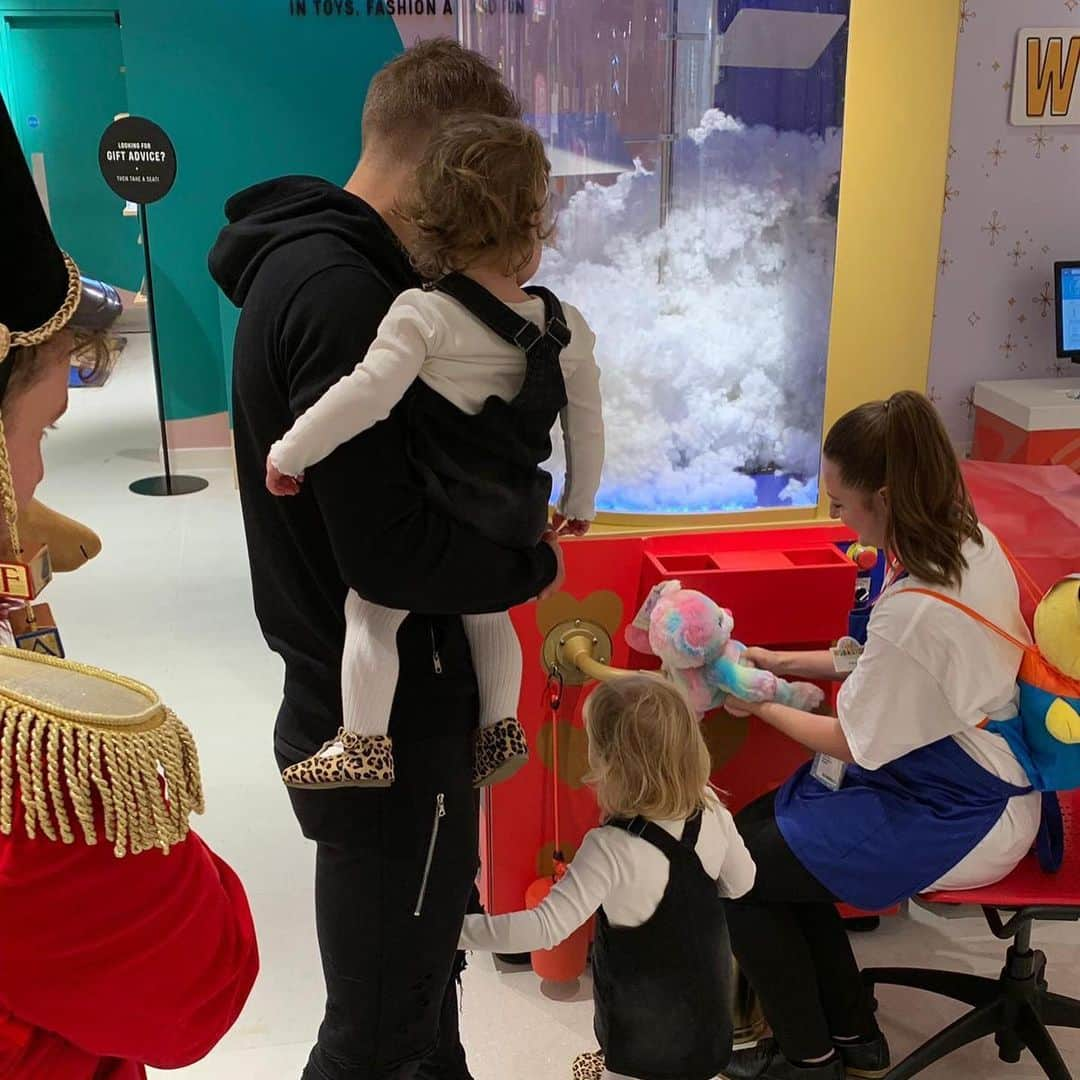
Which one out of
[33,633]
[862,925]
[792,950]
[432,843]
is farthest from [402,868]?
[862,925]

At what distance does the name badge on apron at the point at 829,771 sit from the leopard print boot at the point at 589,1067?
61 centimetres

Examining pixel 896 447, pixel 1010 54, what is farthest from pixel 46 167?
pixel 896 447

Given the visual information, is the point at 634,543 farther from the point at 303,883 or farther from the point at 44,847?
the point at 44,847

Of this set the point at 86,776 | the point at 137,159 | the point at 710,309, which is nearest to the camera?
the point at 86,776

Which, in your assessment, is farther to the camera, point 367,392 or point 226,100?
point 226,100

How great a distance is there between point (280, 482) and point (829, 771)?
113 cm

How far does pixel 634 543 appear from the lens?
2.25 m

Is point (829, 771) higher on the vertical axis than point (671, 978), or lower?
higher

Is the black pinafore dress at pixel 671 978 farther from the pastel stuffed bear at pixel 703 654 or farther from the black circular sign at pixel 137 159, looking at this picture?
the black circular sign at pixel 137 159

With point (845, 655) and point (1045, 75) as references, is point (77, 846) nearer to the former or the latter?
point (845, 655)

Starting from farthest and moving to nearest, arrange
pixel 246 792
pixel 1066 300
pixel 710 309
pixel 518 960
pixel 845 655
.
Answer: pixel 1066 300 < pixel 246 792 < pixel 518 960 < pixel 710 309 < pixel 845 655

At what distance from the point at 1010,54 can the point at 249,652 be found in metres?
2.93

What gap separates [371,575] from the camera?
50.5 inches

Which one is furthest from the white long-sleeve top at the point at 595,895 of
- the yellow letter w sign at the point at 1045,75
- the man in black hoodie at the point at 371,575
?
the yellow letter w sign at the point at 1045,75
